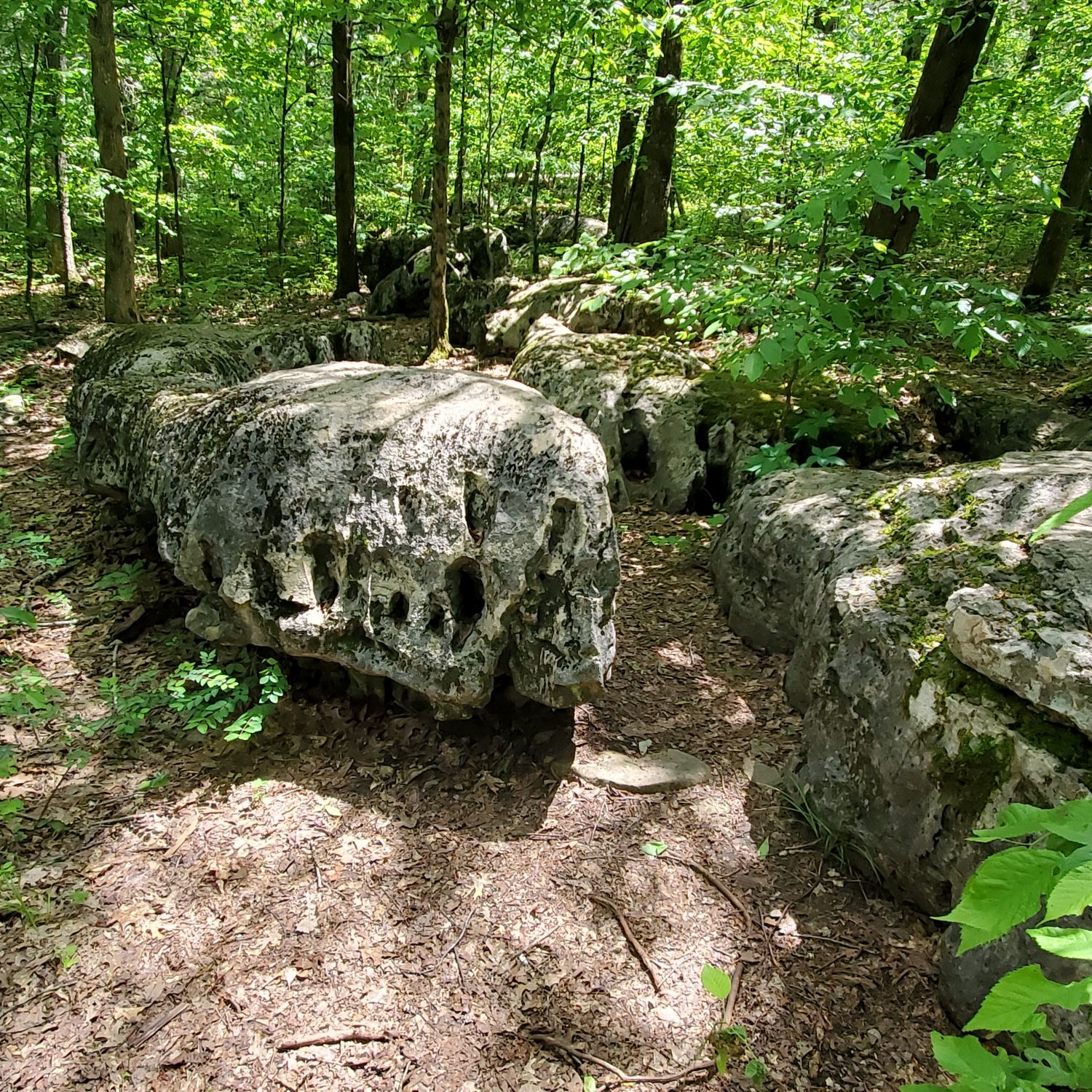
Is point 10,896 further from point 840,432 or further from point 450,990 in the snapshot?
point 840,432

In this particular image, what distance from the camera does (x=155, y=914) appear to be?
9.00 ft

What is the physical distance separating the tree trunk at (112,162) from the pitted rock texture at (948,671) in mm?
7853

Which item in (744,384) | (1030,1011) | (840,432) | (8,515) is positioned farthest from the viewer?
(744,384)

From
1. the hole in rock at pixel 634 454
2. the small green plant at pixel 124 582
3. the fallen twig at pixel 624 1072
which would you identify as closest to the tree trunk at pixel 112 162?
the small green plant at pixel 124 582

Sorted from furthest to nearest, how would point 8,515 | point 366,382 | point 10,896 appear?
point 8,515
point 366,382
point 10,896

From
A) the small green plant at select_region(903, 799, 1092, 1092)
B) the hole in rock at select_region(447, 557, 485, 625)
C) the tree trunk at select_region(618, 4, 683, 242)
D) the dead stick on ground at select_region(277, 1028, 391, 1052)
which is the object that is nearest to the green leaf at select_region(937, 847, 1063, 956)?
the small green plant at select_region(903, 799, 1092, 1092)

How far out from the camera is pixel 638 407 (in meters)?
6.57


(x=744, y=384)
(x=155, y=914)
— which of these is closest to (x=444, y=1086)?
(x=155, y=914)

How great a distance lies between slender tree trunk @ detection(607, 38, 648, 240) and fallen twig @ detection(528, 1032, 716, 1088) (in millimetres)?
8746

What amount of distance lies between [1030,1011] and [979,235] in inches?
630

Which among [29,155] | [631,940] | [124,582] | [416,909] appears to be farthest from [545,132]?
[631,940]

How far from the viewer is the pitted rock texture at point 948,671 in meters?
2.33

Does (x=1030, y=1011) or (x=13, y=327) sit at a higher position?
(x=1030, y=1011)

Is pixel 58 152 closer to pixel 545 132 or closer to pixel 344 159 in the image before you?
pixel 344 159
